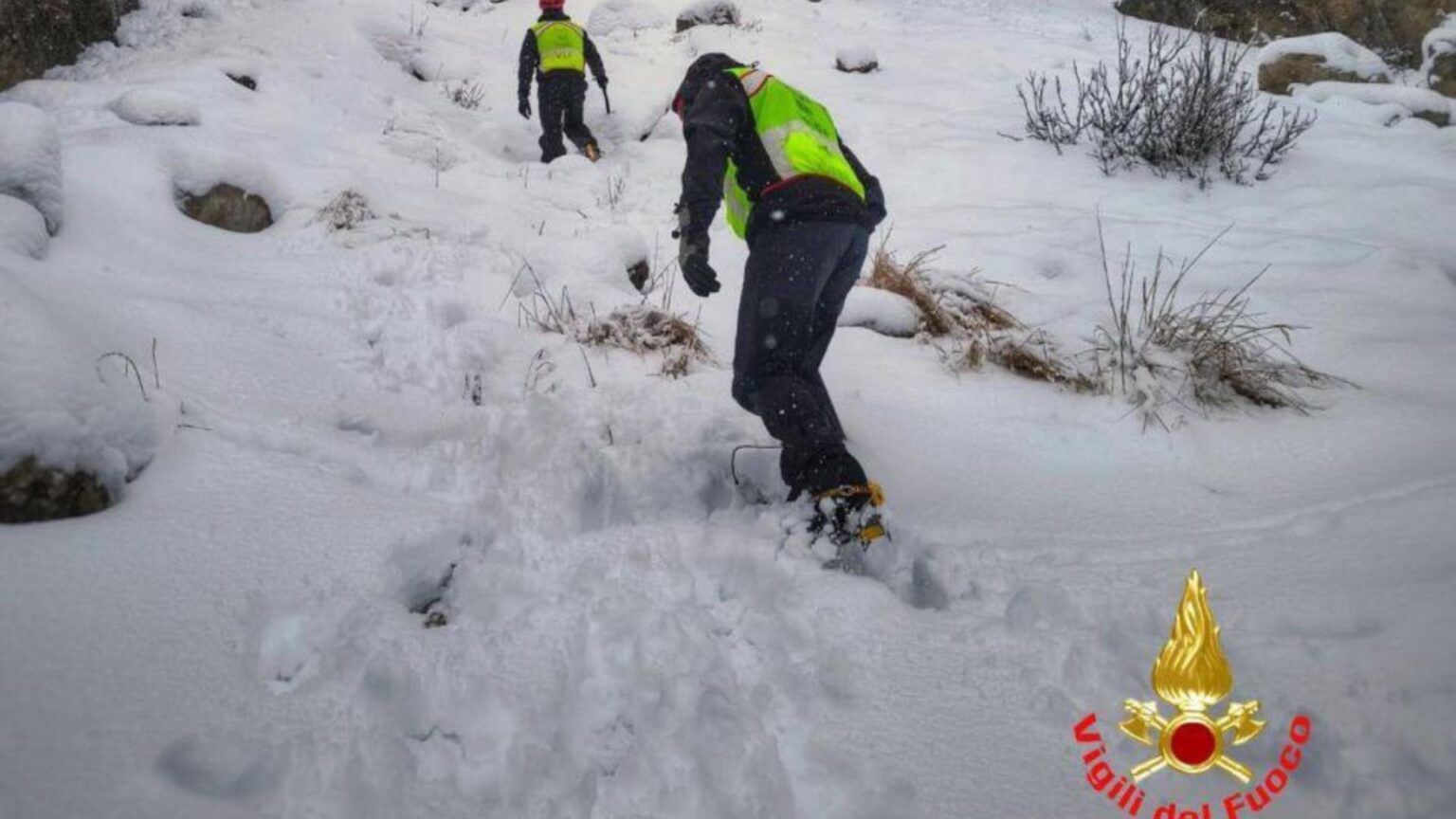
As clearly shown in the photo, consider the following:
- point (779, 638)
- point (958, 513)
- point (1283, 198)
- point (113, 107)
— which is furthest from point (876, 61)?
point (779, 638)

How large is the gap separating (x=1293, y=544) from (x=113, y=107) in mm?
6280

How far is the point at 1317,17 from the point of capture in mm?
10414

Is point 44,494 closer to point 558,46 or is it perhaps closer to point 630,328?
point 630,328

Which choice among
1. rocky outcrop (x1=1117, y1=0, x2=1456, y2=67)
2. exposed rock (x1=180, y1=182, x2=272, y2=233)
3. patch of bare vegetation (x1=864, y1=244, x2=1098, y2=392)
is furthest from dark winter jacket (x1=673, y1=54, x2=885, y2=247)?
rocky outcrop (x1=1117, y1=0, x2=1456, y2=67)

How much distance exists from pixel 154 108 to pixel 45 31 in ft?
8.45

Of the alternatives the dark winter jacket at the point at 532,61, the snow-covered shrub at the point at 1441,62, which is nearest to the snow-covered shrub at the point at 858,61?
the dark winter jacket at the point at 532,61

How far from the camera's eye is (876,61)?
8312mm

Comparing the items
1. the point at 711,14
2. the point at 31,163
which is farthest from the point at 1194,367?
the point at 711,14

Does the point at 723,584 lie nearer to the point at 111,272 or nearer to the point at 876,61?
the point at 111,272

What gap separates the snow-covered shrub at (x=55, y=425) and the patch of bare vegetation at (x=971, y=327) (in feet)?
9.11

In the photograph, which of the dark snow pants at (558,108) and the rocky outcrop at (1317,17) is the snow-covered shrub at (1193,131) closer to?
the dark snow pants at (558,108)

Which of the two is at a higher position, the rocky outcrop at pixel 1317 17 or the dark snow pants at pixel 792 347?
the rocky outcrop at pixel 1317 17

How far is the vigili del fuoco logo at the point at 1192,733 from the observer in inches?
53.6

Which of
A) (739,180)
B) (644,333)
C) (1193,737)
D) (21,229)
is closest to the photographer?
(1193,737)
